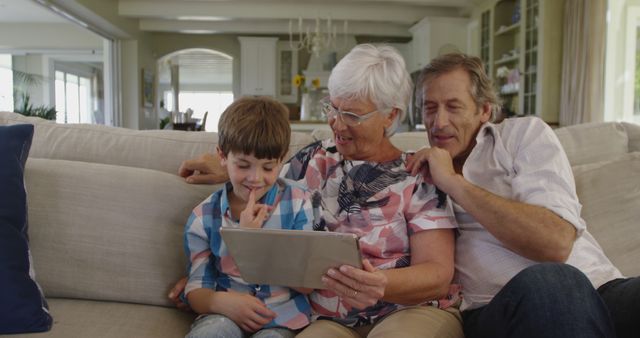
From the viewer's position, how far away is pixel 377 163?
1457 mm

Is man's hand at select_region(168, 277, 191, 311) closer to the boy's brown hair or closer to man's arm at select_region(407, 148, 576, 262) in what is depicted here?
the boy's brown hair

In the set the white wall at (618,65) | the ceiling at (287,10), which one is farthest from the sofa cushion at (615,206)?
the ceiling at (287,10)

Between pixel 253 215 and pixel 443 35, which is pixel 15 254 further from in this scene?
pixel 443 35

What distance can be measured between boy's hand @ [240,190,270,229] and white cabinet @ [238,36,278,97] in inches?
344

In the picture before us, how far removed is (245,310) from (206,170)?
1.60ft

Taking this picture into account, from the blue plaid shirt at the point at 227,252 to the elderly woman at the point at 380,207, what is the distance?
7 centimetres

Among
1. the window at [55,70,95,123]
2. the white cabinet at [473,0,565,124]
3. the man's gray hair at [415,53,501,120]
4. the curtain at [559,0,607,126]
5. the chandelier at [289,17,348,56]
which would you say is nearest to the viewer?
the man's gray hair at [415,53,501,120]

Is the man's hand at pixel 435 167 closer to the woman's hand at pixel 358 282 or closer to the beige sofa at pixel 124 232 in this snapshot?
the woman's hand at pixel 358 282

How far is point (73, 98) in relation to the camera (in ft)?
27.9

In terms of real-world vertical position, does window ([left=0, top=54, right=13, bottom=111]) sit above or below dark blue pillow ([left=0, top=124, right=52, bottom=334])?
above

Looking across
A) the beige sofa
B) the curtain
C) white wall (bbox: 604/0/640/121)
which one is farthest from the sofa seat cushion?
white wall (bbox: 604/0/640/121)

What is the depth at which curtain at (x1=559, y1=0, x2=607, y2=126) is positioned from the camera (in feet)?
15.8

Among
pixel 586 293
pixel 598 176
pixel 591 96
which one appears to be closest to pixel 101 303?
pixel 586 293

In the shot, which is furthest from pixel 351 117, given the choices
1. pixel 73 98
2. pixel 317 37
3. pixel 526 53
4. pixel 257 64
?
pixel 257 64
